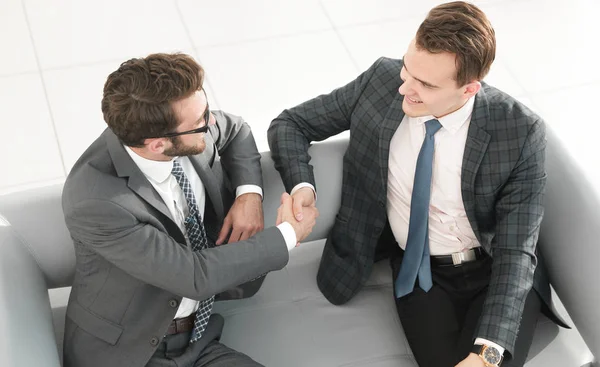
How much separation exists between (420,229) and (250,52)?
1.98 metres

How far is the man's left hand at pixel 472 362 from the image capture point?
235cm

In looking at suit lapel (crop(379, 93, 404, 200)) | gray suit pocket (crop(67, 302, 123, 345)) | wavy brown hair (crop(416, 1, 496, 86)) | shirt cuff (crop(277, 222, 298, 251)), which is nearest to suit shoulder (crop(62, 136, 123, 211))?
gray suit pocket (crop(67, 302, 123, 345))

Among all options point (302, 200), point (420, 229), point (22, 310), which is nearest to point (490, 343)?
point (420, 229)

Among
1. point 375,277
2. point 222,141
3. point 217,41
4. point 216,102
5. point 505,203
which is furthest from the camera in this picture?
point 217,41

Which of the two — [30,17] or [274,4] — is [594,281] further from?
[30,17]

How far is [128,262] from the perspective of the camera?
225 centimetres

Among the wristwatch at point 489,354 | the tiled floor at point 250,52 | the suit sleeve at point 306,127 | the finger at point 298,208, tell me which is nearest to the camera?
the wristwatch at point 489,354

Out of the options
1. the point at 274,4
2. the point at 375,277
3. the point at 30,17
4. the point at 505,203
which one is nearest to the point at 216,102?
the point at 274,4

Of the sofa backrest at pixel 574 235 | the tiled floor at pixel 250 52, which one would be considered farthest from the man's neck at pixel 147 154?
the tiled floor at pixel 250 52

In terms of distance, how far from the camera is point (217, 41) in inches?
171

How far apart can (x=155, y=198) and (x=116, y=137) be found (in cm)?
19

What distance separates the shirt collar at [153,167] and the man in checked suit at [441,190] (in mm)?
391

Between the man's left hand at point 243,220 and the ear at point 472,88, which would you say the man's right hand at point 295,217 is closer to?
the man's left hand at point 243,220

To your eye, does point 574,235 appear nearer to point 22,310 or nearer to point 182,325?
point 182,325
